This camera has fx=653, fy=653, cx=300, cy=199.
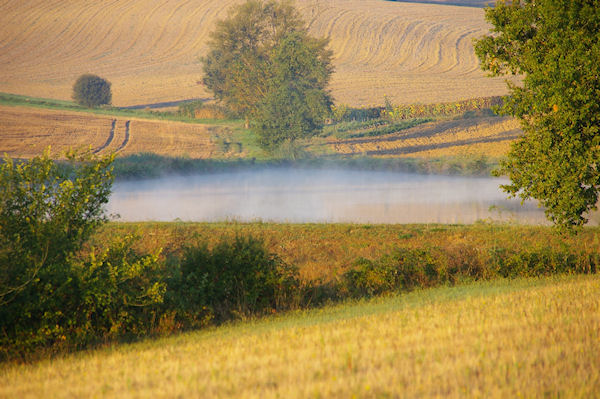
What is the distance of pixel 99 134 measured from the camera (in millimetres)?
62031

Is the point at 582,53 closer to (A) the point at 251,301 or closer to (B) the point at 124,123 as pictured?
(A) the point at 251,301

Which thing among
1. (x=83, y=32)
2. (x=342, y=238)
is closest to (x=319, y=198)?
(x=342, y=238)

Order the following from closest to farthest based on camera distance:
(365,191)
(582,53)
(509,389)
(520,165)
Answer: (509,389) → (582,53) → (520,165) → (365,191)

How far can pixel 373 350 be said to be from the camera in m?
8.01

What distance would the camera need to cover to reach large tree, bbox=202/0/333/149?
55538 mm

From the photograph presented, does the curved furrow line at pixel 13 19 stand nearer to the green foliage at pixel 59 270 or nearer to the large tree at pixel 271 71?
the large tree at pixel 271 71

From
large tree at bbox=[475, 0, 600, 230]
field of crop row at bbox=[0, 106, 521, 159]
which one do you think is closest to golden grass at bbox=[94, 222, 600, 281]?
large tree at bbox=[475, 0, 600, 230]

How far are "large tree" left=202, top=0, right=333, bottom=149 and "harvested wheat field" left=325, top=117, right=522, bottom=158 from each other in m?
5.90

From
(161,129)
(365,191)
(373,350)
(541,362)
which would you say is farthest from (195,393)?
(161,129)

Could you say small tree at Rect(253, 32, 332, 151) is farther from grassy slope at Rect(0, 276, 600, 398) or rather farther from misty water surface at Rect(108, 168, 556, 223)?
grassy slope at Rect(0, 276, 600, 398)

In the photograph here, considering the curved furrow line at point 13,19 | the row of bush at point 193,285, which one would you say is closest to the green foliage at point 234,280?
the row of bush at point 193,285

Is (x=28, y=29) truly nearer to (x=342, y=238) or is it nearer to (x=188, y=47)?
(x=188, y=47)

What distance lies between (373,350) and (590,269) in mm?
10443

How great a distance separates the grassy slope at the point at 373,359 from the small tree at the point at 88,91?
76034 mm
